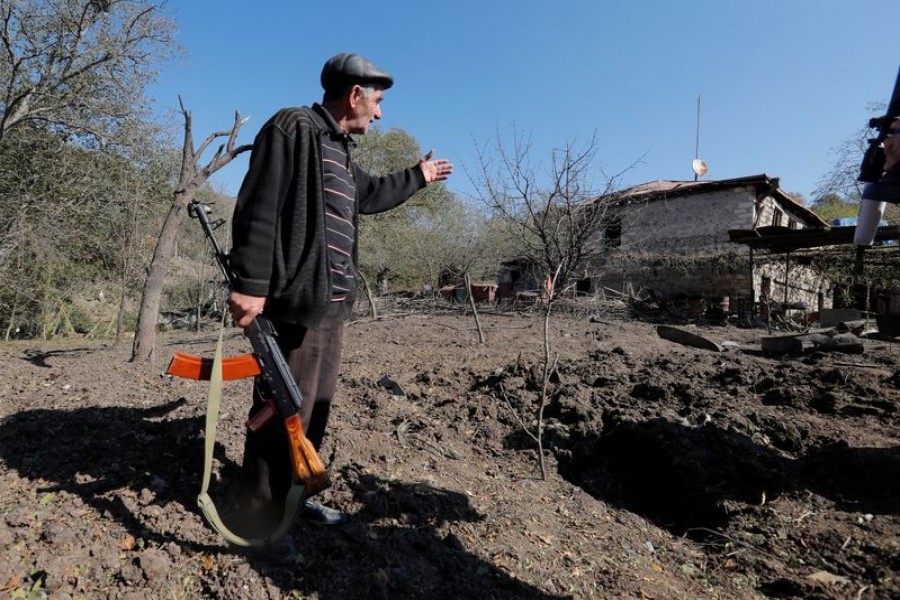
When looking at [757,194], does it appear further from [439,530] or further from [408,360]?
[439,530]

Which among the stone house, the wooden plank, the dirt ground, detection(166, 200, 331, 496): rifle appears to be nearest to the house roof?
the stone house

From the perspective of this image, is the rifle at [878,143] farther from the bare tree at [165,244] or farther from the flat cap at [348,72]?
the bare tree at [165,244]

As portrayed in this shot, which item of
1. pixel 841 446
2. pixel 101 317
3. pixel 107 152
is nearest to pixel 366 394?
pixel 841 446

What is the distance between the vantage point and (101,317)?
14797mm

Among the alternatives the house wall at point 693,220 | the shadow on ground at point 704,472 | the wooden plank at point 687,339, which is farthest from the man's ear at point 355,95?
the house wall at point 693,220

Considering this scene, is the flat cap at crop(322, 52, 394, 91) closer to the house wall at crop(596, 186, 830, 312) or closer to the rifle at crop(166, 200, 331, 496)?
the rifle at crop(166, 200, 331, 496)

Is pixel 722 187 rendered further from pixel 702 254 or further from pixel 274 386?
pixel 274 386

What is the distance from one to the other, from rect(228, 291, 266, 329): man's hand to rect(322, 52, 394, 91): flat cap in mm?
1016

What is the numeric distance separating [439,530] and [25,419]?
275cm

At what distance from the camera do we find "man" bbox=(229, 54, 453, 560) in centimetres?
185

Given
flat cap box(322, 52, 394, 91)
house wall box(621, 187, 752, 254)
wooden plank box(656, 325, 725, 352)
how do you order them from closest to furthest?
flat cap box(322, 52, 394, 91) → wooden plank box(656, 325, 725, 352) → house wall box(621, 187, 752, 254)

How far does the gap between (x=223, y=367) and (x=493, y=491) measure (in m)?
1.72

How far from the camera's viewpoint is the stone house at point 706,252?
1670 cm

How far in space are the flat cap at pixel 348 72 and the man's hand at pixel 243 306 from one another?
1.02 m
